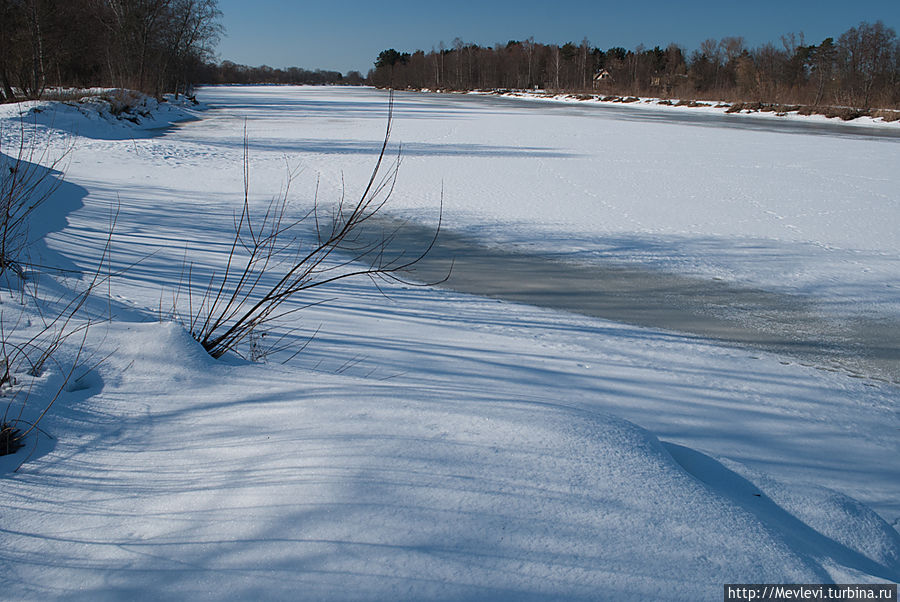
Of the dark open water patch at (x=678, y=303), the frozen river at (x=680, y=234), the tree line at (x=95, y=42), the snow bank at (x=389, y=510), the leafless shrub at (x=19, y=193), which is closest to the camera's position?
the snow bank at (x=389, y=510)

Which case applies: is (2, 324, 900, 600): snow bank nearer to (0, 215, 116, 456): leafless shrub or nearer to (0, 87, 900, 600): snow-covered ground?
(0, 87, 900, 600): snow-covered ground

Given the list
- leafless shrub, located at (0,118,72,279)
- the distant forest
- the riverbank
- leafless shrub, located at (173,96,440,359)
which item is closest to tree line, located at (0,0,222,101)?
the distant forest

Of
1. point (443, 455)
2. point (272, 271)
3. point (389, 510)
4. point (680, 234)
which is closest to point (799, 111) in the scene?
point (680, 234)

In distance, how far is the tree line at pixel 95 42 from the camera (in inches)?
740

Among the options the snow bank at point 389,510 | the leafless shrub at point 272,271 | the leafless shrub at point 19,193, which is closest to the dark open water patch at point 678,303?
the leafless shrub at point 272,271

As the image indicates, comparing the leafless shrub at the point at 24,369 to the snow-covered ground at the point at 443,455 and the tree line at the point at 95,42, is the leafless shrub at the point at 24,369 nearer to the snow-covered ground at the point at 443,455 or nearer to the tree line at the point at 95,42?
the snow-covered ground at the point at 443,455

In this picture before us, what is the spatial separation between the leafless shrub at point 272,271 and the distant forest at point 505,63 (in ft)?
4.38

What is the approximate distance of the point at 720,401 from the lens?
130 inches

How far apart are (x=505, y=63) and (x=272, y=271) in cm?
9037

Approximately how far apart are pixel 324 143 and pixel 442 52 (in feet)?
277

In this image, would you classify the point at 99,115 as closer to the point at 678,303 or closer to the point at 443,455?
the point at 678,303

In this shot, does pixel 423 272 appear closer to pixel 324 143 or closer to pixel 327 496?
pixel 327 496

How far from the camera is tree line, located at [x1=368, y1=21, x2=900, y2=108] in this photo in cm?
3881

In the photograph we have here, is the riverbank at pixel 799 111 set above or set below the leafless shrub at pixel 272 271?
above
